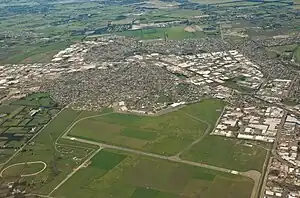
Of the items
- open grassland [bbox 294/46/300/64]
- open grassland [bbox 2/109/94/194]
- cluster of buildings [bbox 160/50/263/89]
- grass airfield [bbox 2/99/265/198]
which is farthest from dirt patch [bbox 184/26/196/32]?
open grassland [bbox 2/109/94/194]

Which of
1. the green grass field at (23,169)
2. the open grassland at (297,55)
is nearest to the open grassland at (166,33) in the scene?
the open grassland at (297,55)

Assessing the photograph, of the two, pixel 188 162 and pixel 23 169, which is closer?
pixel 188 162

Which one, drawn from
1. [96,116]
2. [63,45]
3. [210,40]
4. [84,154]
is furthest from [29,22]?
[84,154]

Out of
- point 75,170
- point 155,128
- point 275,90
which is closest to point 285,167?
point 155,128

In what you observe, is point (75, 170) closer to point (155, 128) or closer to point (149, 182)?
point (149, 182)

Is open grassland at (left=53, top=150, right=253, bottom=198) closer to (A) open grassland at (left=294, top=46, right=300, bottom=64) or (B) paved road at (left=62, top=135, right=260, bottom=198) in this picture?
(B) paved road at (left=62, top=135, right=260, bottom=198)

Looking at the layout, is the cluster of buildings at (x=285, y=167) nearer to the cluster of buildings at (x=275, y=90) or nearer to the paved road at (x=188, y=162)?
the paved road at (x=188, y=162)
